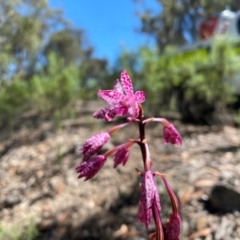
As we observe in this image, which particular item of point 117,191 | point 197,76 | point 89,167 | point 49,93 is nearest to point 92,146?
point 89,167

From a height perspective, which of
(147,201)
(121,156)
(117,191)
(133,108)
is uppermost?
(133,108)

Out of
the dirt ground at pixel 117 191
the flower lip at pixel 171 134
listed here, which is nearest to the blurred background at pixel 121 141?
the dirt ground at pixel 117 191

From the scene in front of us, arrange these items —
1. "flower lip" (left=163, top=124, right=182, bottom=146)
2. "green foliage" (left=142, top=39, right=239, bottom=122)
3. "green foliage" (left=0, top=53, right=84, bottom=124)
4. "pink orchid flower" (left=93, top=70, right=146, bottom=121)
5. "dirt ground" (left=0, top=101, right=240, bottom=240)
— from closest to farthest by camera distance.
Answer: "pink orchid flower" (left=93, top=70, right=146, bottom=121), "flower lip" (left=163, top=124, right=182, bottom=146), "dirt ground" (left=0, top=101, right=240, bottom=240), "green foliage" (left=142, top=39, right=239, bottom=122), "green foliage" (left=0, top=53, right=84, bottom=124)

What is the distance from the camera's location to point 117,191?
12.5 ft

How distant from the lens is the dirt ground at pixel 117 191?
312cm

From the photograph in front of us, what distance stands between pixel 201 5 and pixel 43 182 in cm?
2526

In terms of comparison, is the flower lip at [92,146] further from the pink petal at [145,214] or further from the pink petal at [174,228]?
the pink petal at [174,228]

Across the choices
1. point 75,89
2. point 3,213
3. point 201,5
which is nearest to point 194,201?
point 3,213

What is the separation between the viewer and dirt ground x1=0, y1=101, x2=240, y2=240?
312cm

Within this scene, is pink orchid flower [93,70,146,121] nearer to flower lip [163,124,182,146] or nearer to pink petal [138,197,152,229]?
flower lip [163,124,182,146]

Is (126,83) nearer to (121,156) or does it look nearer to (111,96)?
(111,96)

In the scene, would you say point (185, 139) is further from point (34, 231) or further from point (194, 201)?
point (34, 231)

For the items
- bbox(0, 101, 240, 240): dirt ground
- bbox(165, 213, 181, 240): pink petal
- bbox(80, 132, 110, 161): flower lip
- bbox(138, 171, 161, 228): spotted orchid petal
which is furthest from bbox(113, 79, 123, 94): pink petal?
bbox(0, 101, 240, 240): dirt ground

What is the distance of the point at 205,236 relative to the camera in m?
2.87
